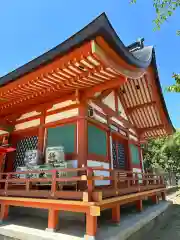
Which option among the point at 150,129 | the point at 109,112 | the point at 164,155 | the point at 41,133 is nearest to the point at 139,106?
the point at 150,129

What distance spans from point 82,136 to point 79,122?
447mm

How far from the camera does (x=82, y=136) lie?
5164 mm

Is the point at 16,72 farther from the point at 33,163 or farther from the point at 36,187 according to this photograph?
the point at 36,187

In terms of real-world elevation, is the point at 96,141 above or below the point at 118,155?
above

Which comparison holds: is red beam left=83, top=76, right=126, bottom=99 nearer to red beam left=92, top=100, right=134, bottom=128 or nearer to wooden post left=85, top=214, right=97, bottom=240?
red beam left=92, top=100, right=134, bottom=128

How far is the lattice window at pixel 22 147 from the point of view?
22.0 feet

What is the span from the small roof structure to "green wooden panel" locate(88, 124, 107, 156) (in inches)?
46.3

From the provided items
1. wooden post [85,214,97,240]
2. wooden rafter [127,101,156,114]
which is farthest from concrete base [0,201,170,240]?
wooden rafter [127,101,156,114]

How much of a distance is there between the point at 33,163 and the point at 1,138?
2.89 metres

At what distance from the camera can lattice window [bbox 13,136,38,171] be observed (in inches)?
265

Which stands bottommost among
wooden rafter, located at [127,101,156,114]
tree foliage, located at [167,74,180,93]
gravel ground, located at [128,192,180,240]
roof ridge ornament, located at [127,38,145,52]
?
gravel ground, located at [128,192,180,240]

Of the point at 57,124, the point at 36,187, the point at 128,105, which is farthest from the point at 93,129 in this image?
the point at 128,105

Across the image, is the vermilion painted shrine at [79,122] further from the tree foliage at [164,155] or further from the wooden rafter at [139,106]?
the tree foliage at [164,155]

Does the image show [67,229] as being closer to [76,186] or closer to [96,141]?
[76,186]
